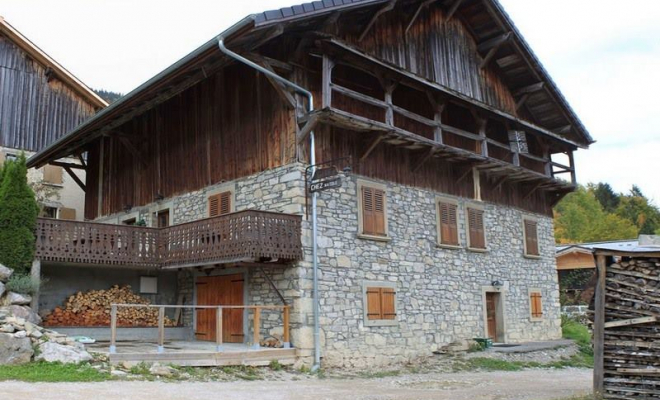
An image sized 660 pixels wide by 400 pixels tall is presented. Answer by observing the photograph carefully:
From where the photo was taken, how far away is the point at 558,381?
46.8ft

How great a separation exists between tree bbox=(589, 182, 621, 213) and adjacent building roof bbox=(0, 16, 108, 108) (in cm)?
4683

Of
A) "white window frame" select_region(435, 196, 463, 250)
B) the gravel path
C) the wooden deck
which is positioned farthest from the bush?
"white window frame" select_region(435, 196, 463, 250)

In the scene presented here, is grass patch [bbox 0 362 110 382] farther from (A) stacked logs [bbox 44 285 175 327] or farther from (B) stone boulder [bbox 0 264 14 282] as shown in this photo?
(A) stacked logs [bbox 44 285 175 327]

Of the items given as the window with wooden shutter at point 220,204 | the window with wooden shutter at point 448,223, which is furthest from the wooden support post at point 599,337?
the window with wooden shutter at point 220,204

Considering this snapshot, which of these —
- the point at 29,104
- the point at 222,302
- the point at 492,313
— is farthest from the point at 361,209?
the point at 29,104

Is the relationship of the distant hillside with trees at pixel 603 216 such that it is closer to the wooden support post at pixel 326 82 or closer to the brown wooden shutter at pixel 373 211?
the brown wooden shutter at pixel 373 211

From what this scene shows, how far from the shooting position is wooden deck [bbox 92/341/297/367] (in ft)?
40.5

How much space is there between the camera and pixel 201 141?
1798cm

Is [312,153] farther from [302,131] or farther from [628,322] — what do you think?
[628,322]

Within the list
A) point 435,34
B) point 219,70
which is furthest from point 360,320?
point 435,34

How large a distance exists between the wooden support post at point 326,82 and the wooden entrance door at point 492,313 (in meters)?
8.57

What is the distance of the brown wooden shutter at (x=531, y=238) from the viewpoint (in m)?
21.8

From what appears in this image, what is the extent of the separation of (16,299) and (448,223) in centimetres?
1105

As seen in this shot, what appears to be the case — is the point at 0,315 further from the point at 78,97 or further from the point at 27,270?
the point at 78,97
